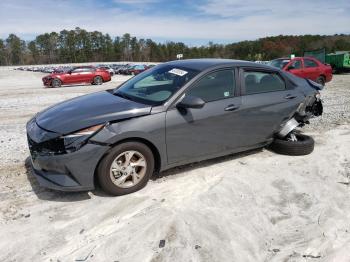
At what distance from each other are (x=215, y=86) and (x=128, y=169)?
68.9 inches

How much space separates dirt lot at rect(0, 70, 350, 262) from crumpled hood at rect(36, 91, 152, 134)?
87 cm

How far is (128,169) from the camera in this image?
4371 mm

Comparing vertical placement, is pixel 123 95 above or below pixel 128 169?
above

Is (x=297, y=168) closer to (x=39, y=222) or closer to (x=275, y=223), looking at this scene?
(x=275, y=223)

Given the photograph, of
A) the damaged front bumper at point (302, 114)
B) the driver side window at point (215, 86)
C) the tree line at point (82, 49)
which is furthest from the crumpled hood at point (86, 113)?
the tree line at point (82, 49)

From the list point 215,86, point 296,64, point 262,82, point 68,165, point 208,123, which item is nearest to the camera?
point 68,165

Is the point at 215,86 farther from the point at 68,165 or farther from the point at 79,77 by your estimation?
the point at 79,77

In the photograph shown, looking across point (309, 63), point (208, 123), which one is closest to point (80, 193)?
point (208, 123)

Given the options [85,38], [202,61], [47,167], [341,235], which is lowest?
[341,235]

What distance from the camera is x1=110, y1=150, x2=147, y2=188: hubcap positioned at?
430 cm

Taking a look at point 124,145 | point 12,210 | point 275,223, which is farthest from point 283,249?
point 12,210

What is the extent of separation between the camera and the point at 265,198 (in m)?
4.41

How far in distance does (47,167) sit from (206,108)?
2179 millimetres

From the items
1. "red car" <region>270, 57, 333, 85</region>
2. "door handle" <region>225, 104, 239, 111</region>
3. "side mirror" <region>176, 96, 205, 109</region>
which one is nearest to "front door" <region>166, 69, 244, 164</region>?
"door handle" <region>225, 104, 239, 111</region>
